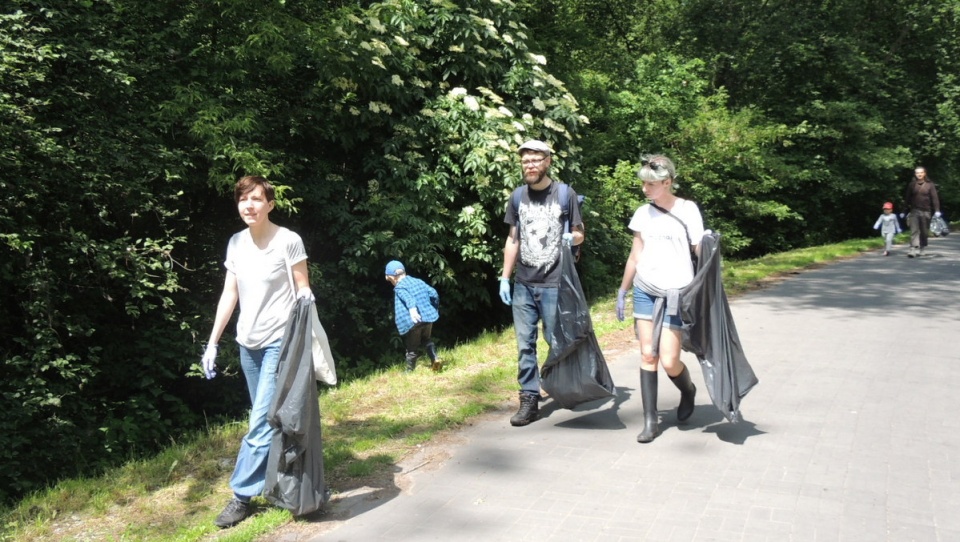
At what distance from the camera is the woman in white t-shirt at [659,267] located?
5.55 metres

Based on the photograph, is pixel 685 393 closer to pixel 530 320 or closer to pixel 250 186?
pixel 530 320

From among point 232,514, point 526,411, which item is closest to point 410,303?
point 526,411

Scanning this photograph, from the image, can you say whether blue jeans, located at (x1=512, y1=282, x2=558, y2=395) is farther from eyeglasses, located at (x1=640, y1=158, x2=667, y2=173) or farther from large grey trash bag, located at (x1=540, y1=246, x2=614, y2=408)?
eyeglasses, located at (x1=640, y1=158, x2=667, y2=173)

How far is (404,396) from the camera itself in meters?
7.03

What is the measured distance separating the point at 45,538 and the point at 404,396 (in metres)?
2.86

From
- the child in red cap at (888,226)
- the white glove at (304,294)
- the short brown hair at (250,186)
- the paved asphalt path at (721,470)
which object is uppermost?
the short brown hair at (250,186)

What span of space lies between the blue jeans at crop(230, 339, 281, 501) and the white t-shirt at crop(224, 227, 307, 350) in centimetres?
8

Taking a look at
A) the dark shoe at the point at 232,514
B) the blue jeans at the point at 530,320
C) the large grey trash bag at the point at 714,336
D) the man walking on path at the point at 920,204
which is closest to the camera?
the dark shoe at the point at 232,514

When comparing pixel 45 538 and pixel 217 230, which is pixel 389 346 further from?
pixel 45 538

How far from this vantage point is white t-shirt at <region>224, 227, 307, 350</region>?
4.57 meters

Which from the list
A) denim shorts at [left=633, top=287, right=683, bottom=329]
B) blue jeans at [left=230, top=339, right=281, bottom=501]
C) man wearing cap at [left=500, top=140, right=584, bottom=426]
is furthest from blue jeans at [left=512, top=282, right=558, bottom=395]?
blue jeans at [left=230, top=339, right=281, bottom=501]

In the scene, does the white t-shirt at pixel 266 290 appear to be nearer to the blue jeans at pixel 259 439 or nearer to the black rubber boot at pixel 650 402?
the blue jeans at pixel 259 439

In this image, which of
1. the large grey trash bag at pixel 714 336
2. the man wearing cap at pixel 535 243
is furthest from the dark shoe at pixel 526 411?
the large grey trash bag at pixel 714 336

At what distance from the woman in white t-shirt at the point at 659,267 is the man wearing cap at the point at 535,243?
1.57 feet
